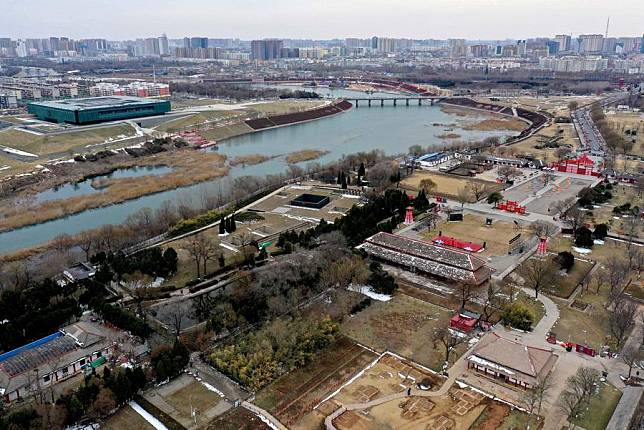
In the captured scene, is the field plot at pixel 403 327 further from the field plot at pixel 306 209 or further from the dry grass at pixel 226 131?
the dry grass at pixel 226 131

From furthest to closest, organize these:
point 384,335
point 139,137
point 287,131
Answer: point 287,131 < point 139,137 < point 384,335

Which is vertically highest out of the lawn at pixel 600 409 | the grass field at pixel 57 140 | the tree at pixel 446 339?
the grass field at pixel 57 140

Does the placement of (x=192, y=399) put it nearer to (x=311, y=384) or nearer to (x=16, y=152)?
(x=311, y=384)

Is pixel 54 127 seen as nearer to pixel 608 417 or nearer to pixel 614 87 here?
pixel 608 417

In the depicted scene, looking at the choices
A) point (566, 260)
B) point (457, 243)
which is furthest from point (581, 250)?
point (457, 243)

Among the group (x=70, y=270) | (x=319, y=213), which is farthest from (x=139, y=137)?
(x=70, y=270)

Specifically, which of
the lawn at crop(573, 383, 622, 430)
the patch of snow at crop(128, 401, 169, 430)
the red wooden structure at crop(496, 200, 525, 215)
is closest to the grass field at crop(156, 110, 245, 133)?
the red wooden structure at crop(496, 200, 525, 215)

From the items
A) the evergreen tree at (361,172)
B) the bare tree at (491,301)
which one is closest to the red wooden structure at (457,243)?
the bare tree at (491,301)
